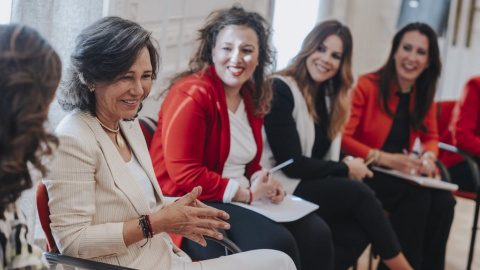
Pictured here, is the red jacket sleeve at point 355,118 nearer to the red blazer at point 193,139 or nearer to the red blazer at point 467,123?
the red blazer at point 467,123

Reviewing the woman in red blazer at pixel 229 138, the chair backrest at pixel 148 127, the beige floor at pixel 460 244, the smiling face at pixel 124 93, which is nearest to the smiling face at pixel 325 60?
the woman in red blazer at pixel 229 138

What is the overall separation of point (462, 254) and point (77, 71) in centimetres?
315

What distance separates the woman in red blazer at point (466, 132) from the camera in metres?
3.60

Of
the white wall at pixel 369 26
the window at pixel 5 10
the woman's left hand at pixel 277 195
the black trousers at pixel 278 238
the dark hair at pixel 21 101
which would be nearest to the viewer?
the dark hair at pixel 21 101

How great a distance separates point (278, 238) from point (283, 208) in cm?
24

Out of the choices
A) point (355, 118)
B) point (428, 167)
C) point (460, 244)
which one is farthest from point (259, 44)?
point (460, 244)

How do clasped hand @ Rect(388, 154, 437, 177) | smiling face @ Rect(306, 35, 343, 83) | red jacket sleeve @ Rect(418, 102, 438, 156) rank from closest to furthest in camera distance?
smiling face @ Rect(306, 35, 343, 83), clasped hand @ Rect(388, 154, 437, 177), red jacket sleeve @ Rect(418, 102, 438, 156)

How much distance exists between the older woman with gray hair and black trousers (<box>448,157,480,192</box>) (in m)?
2.01

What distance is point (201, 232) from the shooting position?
1813 millimetres

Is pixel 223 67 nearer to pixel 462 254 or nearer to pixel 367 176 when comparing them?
pixel 367 176

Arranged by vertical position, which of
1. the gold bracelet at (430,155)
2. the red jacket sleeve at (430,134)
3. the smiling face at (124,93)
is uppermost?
the smiling face at (124,93)

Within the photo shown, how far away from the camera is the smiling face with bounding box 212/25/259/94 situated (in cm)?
254

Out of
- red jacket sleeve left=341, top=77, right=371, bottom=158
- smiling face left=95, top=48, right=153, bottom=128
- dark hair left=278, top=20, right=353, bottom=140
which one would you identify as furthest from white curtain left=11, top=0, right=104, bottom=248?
red jacket sleeve left=341, top=77, right=371, bottom=158

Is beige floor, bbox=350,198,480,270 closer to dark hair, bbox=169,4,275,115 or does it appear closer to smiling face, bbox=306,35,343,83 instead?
smiling face, bbox=306,35,343,83
